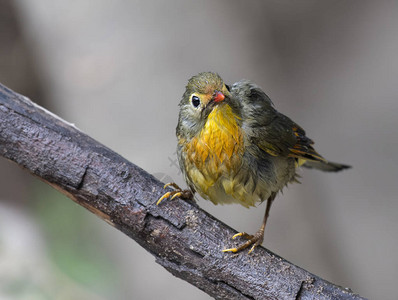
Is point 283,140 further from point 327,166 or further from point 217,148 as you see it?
point 327,166

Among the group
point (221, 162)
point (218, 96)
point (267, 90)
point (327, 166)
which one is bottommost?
point (221, 162)

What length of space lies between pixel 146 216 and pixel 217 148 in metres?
0.63

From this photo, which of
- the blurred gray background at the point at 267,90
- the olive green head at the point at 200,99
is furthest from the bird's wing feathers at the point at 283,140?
the blurred gray background at the point at 267,90

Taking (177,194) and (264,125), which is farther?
(264,125)

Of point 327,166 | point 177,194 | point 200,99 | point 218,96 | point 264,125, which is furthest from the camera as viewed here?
point 327,166

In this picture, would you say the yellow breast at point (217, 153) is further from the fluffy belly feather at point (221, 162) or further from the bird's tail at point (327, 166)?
the bird's tail at point (327, 166)

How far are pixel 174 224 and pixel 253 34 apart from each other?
428 centimetres

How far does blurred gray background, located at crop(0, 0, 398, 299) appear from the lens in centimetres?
616

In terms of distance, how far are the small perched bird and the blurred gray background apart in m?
2.70

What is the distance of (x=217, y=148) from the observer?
3184 mm

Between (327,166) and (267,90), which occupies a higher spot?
(267,90)

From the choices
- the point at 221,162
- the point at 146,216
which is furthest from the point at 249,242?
the point at 146,216

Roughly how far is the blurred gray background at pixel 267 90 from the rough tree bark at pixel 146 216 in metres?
2.98

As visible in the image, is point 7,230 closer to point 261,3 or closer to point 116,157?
point 116,157
